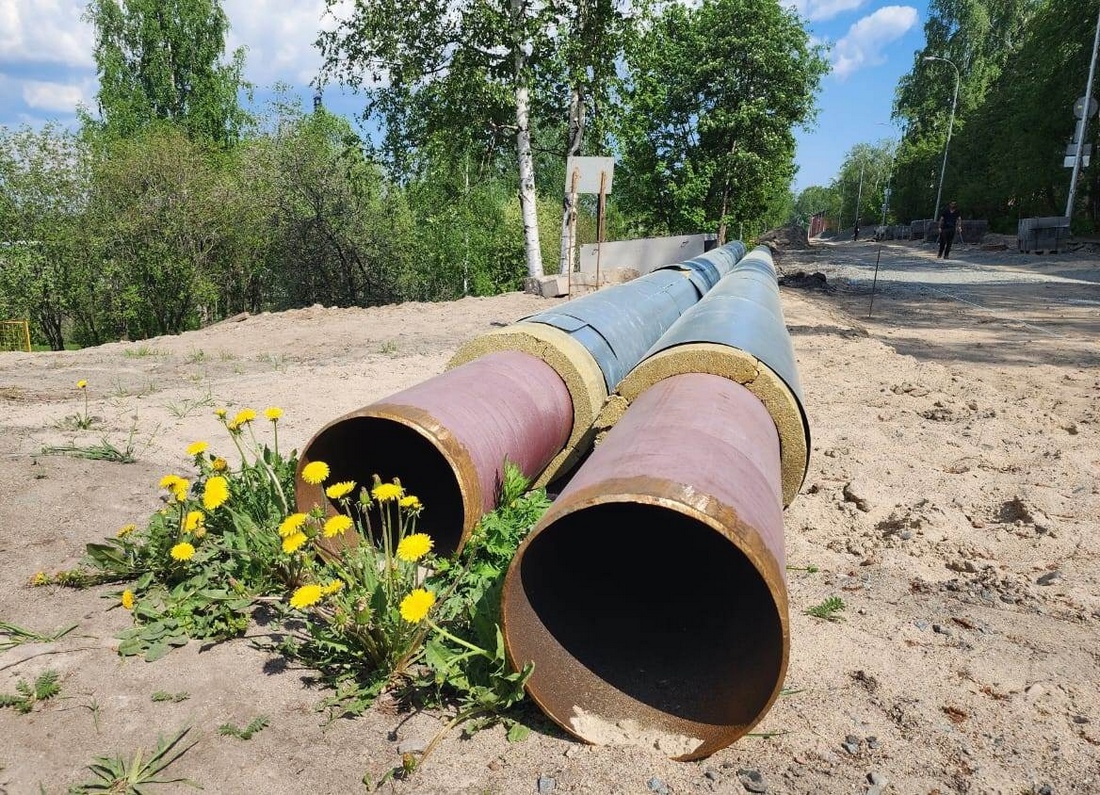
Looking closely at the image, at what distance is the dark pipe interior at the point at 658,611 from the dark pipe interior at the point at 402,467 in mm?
737

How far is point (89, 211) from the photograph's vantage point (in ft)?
67.5

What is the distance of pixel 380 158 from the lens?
16.8 m

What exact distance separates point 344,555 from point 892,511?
9.56ft

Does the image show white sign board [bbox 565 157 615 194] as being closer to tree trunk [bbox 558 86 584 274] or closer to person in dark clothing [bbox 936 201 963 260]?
tree trunk [bbox 558 86 584 274]

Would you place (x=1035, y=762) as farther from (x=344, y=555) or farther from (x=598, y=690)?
(x=344, y=555)

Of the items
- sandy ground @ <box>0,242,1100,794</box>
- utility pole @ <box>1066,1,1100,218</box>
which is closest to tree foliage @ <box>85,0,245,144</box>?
sandy ground @ <box>0,242,1100,794</box>

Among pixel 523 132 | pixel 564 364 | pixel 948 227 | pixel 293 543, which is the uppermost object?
pixel 523 132

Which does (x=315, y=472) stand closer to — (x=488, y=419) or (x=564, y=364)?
(x=488, y=419)

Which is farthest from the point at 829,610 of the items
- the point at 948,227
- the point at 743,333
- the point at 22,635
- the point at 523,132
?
the point at 948,227

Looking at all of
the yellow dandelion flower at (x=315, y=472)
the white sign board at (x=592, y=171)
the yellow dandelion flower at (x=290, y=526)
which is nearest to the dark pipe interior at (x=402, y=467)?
the yellow dandelion flower at (x=315, y=472)

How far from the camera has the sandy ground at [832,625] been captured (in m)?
1.90

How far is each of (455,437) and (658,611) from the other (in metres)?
0.99

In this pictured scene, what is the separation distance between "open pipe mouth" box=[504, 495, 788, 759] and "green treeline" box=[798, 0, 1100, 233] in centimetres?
3162

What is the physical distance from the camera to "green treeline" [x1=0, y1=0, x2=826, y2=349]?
15.1m
